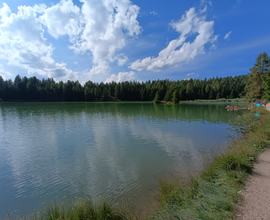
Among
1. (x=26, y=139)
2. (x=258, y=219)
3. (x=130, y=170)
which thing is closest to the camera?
(x=258, y=219)

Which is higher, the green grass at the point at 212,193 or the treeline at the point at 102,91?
the treeline at the point at 102,91

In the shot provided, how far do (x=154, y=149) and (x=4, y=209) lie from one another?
9175mm

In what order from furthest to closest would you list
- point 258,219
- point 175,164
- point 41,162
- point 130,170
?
point 41,162, point 175,164, point 130,170, point 258,219

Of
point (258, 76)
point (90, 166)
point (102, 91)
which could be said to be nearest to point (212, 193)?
point (90, 166)

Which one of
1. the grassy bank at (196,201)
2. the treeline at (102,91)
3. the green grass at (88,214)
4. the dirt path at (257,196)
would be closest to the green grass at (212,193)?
the grassy bank at (196,201)

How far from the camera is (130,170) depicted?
8.97m

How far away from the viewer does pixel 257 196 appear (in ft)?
15.4

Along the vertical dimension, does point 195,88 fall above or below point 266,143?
above

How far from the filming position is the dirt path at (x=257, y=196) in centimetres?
390

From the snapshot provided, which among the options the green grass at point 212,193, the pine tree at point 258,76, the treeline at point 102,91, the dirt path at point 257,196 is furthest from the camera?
the treeline at point 102,91

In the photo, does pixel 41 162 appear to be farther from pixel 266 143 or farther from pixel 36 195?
pixel 266 143

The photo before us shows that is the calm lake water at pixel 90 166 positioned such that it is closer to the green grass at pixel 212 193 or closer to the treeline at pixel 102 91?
the green grass at pixel 212 193

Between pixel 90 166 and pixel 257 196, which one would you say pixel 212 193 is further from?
pixel 90 166

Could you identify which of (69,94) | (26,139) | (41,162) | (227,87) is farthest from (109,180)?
(227,87)
